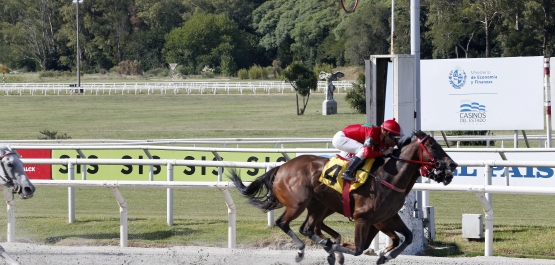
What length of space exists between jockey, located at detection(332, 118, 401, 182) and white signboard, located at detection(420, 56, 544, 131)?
5.39m

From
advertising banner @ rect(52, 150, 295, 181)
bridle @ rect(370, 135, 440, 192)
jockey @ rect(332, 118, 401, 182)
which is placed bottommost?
advertising banner @ rect(52, 150, 295, 181)

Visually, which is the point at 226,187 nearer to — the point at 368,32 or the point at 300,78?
the point at 300,78

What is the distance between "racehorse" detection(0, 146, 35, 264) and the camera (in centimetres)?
570

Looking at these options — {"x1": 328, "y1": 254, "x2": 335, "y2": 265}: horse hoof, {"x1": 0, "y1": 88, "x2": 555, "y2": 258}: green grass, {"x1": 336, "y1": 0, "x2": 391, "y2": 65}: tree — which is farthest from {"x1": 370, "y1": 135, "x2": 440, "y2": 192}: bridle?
{"x1": 336, "y1": 0, "x2": 391, "y2": 65}: tree

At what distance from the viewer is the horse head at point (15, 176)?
571 centimetres

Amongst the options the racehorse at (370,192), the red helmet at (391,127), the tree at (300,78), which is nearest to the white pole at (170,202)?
the racehorse at (370,192)

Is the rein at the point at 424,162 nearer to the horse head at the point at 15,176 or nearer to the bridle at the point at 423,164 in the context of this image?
the bridle at the point at 423,164

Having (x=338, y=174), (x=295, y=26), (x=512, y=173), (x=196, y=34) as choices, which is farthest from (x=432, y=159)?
(x=196, y=34)

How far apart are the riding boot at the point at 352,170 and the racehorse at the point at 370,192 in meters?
0.11

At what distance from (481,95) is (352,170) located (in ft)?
19.7

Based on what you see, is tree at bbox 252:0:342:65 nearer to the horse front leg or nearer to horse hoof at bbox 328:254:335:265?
horse hoof at bbox 328:254:335:265

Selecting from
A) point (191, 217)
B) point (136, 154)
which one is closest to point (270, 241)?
point (191, 217)

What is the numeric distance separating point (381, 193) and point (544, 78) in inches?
242

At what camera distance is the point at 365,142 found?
5762 millimetres
